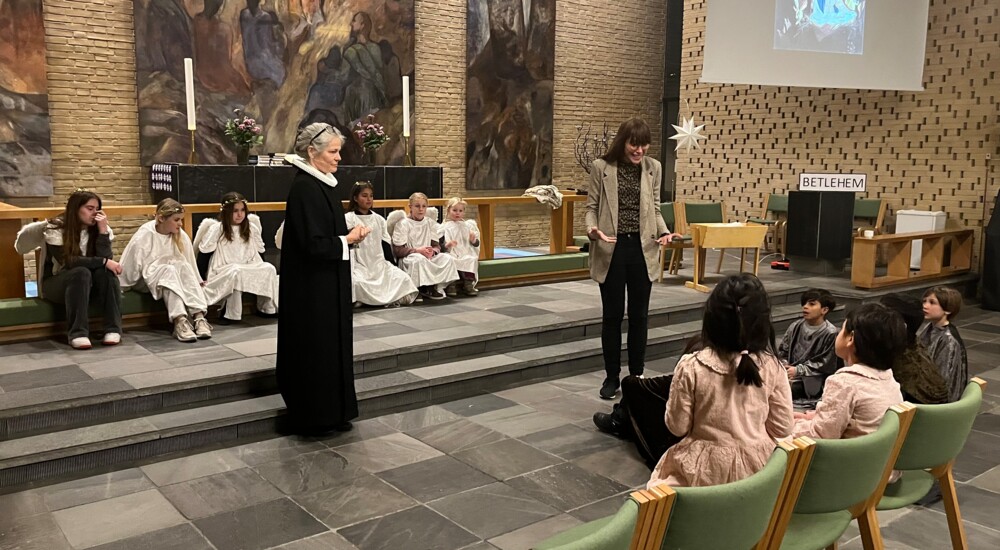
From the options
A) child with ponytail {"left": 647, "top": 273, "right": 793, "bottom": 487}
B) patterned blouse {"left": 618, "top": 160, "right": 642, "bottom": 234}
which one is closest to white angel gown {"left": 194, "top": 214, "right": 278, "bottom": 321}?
patterned blouse {"left": 618, "top": 160, "right": 642, "bottom": 234}

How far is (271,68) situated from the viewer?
977cm

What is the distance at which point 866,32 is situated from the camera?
9586mm

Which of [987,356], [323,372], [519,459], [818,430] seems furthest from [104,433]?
[987,356]

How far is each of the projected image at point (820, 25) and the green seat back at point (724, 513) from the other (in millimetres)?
8066

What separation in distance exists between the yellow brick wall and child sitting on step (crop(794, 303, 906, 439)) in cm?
794

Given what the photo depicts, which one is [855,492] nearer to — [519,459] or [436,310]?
[519,459]

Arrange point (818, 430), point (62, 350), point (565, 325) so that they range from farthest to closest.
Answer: point (565, 325) → point (62, 350) → point (818, 430)

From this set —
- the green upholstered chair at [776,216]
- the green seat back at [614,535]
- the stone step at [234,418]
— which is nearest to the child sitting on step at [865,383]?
the green seat back at [614,535]

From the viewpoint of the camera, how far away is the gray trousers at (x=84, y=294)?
539 cm

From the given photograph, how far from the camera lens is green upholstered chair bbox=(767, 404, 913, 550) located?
7.59 ft

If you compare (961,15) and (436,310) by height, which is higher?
(961,15)

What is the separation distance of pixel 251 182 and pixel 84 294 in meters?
3.62

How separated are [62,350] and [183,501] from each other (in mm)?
2236

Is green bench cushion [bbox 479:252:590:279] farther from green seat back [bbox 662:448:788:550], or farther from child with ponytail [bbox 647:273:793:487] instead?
green seat back [bbox 662:448:788:550]
